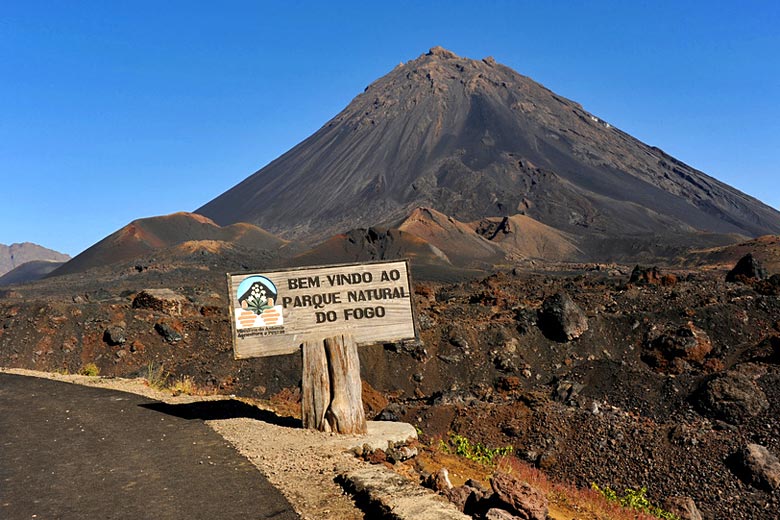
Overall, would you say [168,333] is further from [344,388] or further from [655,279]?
[655,279]

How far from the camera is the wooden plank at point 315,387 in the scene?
729cm

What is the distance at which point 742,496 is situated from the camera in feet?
33.0

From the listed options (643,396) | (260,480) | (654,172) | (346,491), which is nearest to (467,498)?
(346,491)

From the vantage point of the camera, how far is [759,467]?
33.4 ft

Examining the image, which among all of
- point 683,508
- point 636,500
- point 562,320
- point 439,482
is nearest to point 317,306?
point 439,482

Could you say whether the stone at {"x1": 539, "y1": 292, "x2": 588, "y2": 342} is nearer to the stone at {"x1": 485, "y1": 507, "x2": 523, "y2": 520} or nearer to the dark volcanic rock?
the dark volcanic rock

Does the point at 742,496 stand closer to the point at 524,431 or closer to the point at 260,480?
the point at 524,431

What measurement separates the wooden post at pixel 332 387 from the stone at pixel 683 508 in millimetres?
4612

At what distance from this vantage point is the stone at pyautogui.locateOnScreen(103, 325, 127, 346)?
60.3 feet

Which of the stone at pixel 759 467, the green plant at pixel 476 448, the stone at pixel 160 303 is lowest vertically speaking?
the stone at pixel 759 467

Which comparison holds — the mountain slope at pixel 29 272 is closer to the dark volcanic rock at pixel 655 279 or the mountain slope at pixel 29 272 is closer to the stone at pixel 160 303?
the stone at pixel 160 303

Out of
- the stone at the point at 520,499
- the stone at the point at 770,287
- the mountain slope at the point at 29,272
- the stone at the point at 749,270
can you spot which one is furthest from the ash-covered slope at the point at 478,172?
the stone at the point at 520,499

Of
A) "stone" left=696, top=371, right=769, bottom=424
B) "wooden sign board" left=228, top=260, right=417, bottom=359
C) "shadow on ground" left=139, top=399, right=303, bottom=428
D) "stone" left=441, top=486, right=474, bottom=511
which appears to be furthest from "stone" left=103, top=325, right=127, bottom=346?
"stone" left=441, top=486, right=474, bottom=511

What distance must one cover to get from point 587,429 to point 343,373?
5.40 metres
